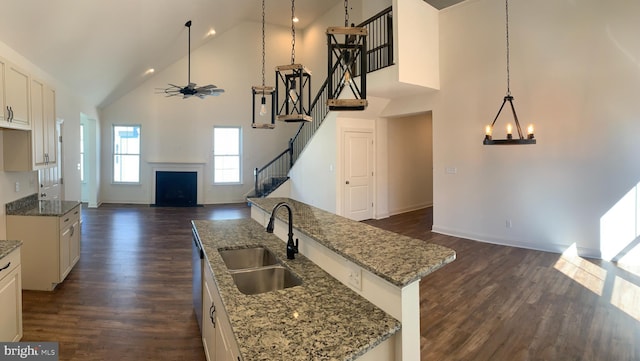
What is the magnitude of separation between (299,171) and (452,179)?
3.95m

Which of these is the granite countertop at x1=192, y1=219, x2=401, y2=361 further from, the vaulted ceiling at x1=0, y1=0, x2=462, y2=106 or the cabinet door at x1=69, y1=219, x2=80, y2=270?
the vaulted ceiling at x1=0, y1=0, x2=462, y2=106

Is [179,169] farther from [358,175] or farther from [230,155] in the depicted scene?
[358,175]

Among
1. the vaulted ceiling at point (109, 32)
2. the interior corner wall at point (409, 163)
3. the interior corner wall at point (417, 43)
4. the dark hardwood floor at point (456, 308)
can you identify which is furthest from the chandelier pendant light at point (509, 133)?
the vaulted ceiling at point (109, 32)

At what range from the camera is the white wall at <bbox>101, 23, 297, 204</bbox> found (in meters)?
9.46

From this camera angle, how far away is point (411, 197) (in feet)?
28.3

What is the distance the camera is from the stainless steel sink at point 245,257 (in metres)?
2.35

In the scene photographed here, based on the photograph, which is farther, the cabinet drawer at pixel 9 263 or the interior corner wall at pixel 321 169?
the interior corner wall at pixel 321 169

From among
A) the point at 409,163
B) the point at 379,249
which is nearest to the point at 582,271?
the point at 379,249

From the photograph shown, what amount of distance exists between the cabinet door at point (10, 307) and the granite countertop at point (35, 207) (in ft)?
4.52

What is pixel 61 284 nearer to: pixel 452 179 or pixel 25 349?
pixel 25 349

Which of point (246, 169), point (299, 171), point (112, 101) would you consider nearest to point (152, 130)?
point (112, 101)

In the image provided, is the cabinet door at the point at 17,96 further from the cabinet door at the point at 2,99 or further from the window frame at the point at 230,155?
the window frame at the point at 230,155

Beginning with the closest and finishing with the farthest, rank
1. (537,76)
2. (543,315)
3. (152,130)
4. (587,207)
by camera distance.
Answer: (543,315)
(587,207)
(537,76)
(152,130)

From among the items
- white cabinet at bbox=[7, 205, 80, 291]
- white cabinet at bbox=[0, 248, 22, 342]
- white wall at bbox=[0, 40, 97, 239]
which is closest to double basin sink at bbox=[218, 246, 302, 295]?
white cabinet at bbox=[0, 248, 22, 342]
